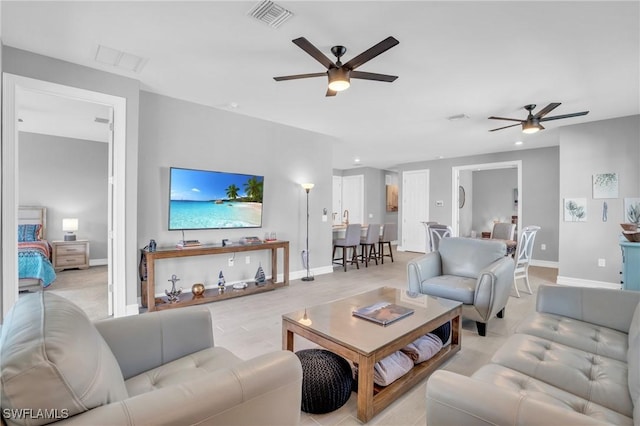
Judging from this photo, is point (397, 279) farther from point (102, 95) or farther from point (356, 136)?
point (102, 95)

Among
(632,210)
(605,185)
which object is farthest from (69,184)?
(632,210)

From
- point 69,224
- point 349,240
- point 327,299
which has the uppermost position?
point 69,224

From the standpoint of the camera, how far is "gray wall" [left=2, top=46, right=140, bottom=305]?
287 cm

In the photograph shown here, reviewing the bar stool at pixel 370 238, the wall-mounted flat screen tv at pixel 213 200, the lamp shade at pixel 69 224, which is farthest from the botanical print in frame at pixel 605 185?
the lamp shade at pixel 69 224

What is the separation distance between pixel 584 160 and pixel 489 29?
13.0 ft

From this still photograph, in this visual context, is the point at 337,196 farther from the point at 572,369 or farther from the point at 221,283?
the point at 572,369

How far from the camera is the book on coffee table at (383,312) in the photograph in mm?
2188

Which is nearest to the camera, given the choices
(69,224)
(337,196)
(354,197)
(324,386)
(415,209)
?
(324,386)

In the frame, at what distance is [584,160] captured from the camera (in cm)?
507

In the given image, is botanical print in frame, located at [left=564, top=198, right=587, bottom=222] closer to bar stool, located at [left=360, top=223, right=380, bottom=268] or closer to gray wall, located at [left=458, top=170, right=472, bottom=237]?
bar stool, located at [left=360, top=223, right=380, bottom=268]

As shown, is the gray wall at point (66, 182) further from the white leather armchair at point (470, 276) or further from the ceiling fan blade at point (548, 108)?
the ceiling fan blade at point (548, 108)

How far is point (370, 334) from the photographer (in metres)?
1.97

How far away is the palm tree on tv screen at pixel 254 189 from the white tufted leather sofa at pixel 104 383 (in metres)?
3.36

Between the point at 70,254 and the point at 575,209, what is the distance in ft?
29.8
